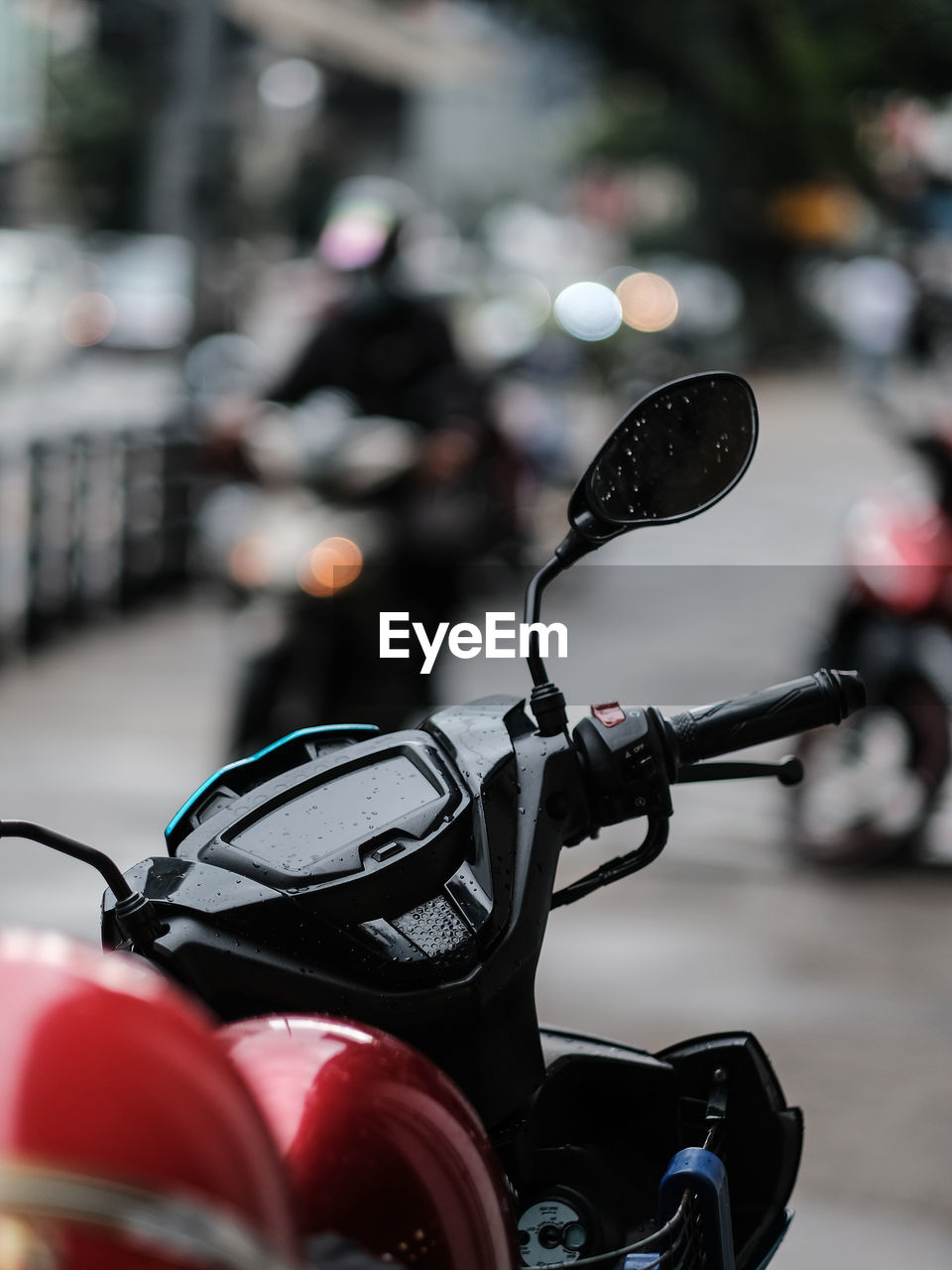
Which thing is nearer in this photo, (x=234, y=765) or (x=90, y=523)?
(x=234, y=765)

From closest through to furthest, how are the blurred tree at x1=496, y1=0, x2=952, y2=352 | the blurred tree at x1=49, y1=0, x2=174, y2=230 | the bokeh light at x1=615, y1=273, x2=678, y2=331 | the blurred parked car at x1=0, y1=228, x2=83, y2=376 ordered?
the blurred parked car at x1=0, y1=228, x2=83, y2=376
the bokeh light at x1=615, y1=273, x2=678, y2=331
the blurred tree at x1=496, y1=0, x2=952, y2=352
the blurred tree at x1=49, y1=0, x2=174, y2=230

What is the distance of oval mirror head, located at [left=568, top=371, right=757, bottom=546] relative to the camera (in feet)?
6.26

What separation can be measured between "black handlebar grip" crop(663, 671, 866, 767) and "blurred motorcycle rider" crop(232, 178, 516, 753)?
3962 millimetres

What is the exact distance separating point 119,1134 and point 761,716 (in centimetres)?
104

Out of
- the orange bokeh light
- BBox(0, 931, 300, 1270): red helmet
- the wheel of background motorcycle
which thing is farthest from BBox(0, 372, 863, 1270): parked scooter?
the orange bokeh light

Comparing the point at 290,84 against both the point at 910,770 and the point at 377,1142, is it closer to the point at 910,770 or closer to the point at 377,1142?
the point at 910,770

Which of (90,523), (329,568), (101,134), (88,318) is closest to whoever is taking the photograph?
(329,568)

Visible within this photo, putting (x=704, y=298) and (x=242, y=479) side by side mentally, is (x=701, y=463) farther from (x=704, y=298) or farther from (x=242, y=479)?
(x=704, y=298)

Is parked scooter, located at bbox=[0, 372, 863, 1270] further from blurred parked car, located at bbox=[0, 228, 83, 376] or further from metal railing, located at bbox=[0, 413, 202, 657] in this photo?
blurred parked car, located at bbox=[0, 228, 83, 376]

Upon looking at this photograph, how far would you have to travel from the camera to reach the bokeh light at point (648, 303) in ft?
94.3

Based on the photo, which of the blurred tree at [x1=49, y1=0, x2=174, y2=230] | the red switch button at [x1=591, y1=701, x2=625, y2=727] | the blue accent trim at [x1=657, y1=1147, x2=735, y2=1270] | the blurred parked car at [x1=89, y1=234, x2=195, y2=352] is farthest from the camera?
the blurred tree at [x1=49, y1=0, x2=174, y2=230]

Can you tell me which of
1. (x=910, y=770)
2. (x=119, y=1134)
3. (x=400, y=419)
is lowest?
(x=910, y=770)

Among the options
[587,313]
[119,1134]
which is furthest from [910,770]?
[587,313]

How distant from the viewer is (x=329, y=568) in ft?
19.9
